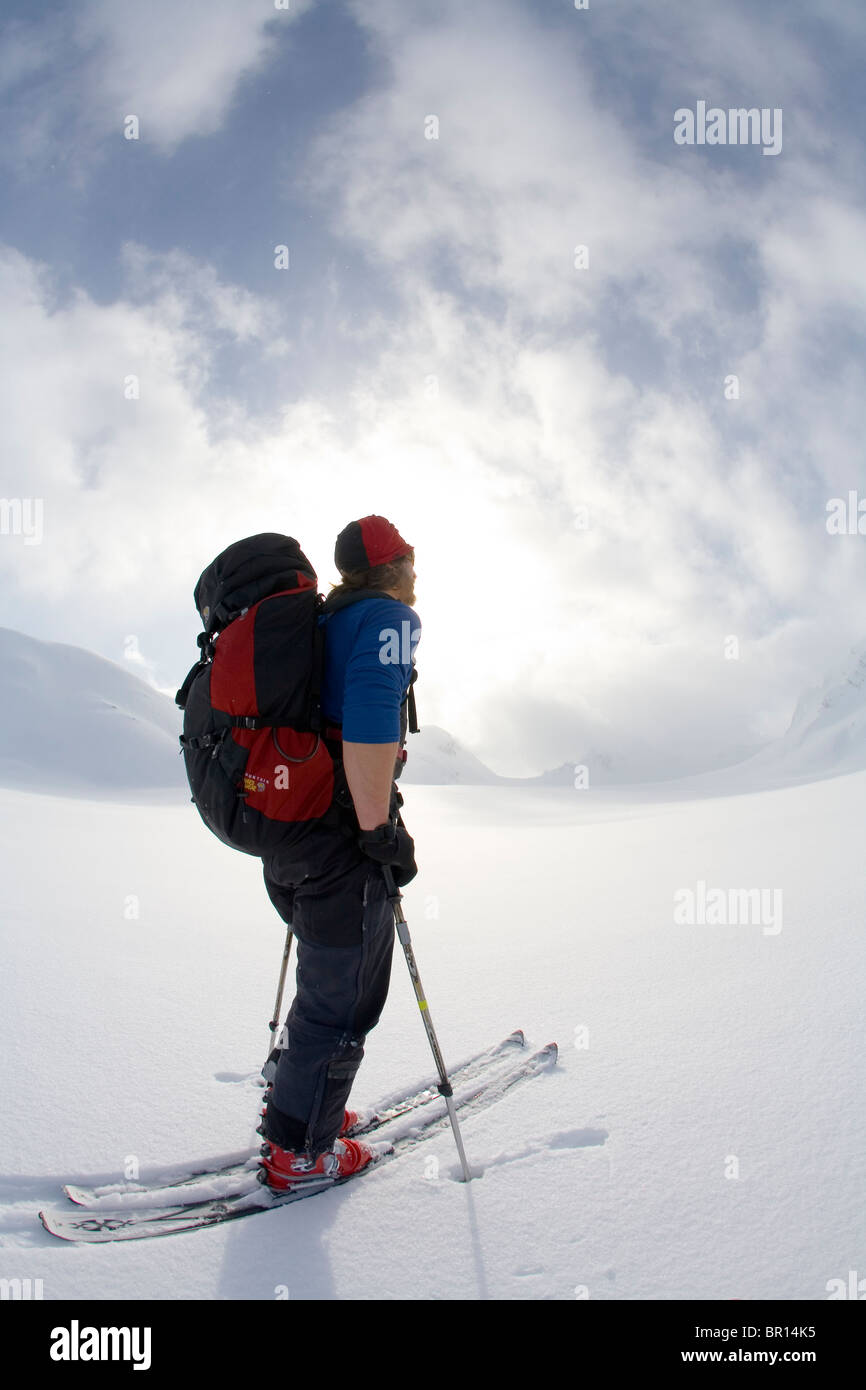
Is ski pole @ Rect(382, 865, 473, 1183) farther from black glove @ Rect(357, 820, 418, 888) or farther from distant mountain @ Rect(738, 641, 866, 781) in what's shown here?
distant mountain @ Rect(738, 641, 866, 781)

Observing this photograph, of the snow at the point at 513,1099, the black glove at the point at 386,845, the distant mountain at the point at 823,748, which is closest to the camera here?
the snow at the point at 513,1099

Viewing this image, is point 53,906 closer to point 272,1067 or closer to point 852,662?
point 272,1067

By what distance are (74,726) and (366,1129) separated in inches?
3237

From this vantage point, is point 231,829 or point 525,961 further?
point 525,961

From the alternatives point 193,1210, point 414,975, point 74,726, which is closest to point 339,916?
point 414,975

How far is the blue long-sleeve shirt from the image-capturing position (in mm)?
2680

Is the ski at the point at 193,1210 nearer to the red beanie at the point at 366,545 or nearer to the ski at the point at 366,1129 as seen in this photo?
the ski at the point at 366,1129

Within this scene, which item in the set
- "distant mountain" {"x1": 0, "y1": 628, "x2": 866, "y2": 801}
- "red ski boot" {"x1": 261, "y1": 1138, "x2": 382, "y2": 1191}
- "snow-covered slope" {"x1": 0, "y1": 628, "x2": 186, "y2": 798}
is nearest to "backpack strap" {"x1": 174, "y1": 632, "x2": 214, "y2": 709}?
"red ski boot" {"x1": 261, "y1": 1138, "x2": 382, "y2": 1191}

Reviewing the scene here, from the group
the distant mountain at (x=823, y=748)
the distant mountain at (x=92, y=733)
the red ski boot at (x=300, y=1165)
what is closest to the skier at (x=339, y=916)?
the red ski boot at (x=300, y=1165)

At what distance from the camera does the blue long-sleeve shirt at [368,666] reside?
105 inches

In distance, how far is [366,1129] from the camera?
10.8ft
